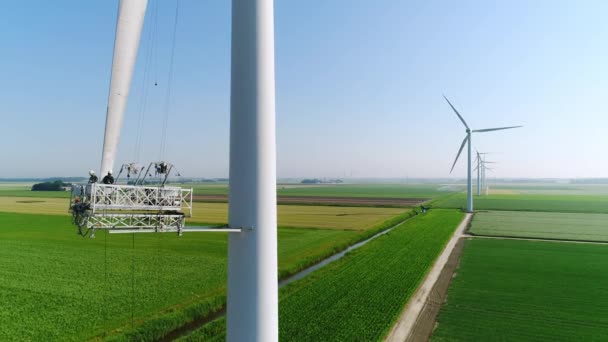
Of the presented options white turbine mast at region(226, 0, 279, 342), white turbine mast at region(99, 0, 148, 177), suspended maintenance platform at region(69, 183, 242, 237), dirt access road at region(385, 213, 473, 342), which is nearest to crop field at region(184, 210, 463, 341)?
dirt access road at region(385, 213, 473, 342)

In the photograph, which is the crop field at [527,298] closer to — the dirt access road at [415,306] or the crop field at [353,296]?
the dirt access road at [415,306]

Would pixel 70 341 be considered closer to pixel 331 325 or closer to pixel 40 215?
pixel 331 325

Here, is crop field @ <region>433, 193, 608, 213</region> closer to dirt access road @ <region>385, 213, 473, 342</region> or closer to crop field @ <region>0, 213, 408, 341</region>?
crop field @ <region>0, 213, 408, 341</region>

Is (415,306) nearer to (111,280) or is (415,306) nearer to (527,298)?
(527,298)

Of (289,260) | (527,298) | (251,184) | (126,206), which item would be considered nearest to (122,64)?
(126,206)

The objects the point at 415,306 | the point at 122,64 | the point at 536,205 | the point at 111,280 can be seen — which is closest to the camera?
the point at 122,64

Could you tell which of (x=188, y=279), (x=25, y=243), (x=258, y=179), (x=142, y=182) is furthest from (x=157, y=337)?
(x=25, y=243)
